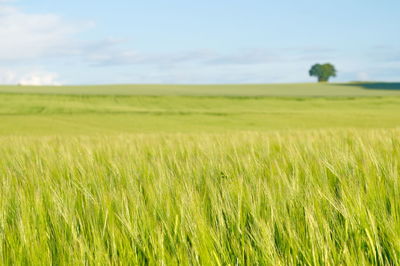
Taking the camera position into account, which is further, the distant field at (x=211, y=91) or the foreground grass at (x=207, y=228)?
the distant field at (x=211, y=91)

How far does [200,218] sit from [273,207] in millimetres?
297

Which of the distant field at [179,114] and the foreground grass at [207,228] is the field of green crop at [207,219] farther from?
the distant field at [179,114]

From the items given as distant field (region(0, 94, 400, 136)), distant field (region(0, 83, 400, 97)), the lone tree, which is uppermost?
the lone tree

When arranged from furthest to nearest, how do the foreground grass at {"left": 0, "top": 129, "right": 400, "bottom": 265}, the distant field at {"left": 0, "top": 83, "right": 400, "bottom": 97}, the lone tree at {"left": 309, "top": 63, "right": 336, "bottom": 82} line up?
the lone tree at {"left": 309, "top": 63, "right": 336, "bottom": 82}, the distant field at {"left": 0, "top": 83, "right": 400, "bottom": 97}, the foreground grass at {"left": 0, "top": 129, "right": 400, "bottom": 265}

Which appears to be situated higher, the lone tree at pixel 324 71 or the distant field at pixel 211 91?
the lone tree at pixel 324 71

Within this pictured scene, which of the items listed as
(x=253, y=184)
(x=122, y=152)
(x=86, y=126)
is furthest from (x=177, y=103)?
(x=253, y=184)

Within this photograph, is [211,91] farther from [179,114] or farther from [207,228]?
[207,228]

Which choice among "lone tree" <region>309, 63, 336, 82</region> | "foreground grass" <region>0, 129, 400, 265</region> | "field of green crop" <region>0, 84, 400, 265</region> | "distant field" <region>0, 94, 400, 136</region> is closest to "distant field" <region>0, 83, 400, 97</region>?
"distant field" <region>0, 94, 400, 136</region>

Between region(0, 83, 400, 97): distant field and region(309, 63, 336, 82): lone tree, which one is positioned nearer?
region(0, 83, 400, 97): distant field

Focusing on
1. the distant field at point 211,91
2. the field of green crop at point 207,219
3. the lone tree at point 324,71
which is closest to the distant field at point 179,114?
the distant field at point 211,91

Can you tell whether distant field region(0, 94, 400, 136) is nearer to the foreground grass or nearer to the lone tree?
the foreground grass

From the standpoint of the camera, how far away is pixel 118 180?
275cm

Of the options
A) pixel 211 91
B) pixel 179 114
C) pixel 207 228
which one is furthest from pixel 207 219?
pixel 211 91

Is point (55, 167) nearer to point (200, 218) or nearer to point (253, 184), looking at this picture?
point (253, 184)
